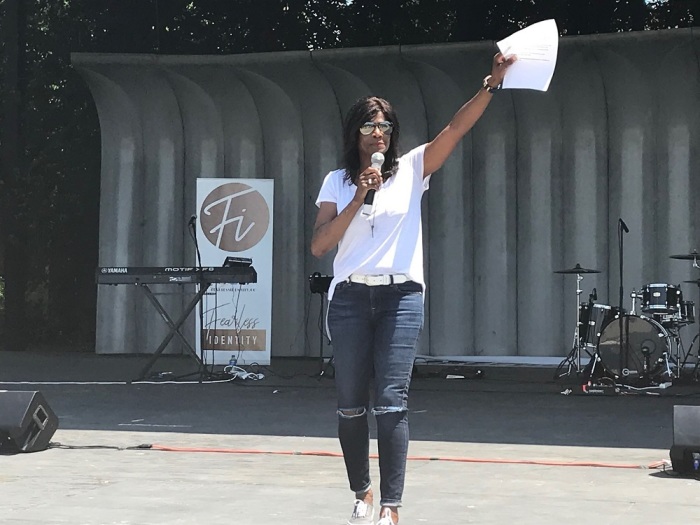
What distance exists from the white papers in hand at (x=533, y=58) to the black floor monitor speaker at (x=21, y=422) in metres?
3.49

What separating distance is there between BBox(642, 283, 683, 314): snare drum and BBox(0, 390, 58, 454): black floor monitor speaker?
20.5 ft

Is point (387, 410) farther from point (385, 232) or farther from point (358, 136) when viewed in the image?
point (358, 136)

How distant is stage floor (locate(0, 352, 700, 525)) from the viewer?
461 cm

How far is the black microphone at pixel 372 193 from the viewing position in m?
3.90

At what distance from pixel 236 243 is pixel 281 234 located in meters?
1.13

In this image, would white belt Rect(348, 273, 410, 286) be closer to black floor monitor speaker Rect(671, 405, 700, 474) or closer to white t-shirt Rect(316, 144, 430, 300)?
white t-shirt Rect(316, 144, 430, 300)

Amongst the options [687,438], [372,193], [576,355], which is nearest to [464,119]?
[372,193]

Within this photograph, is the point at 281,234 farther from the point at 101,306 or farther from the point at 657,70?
the point at 657,70

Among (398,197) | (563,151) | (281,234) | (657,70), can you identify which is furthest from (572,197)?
(398,197)

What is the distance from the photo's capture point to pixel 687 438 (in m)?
5.30

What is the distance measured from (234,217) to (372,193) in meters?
9.09

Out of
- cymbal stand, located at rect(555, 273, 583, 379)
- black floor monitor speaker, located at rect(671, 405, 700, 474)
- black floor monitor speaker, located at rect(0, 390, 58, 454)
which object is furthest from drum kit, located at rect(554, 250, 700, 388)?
black floor monitor speaker, located at rect(0, 390, 58, 454)

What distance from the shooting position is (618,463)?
19.3ft

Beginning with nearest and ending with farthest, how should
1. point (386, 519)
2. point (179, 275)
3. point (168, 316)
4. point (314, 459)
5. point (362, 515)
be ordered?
1. point (386, 519)
2. point (362, 515)
3. point (314, 459)
4. point (179, 275)
5. point (168, 316)
